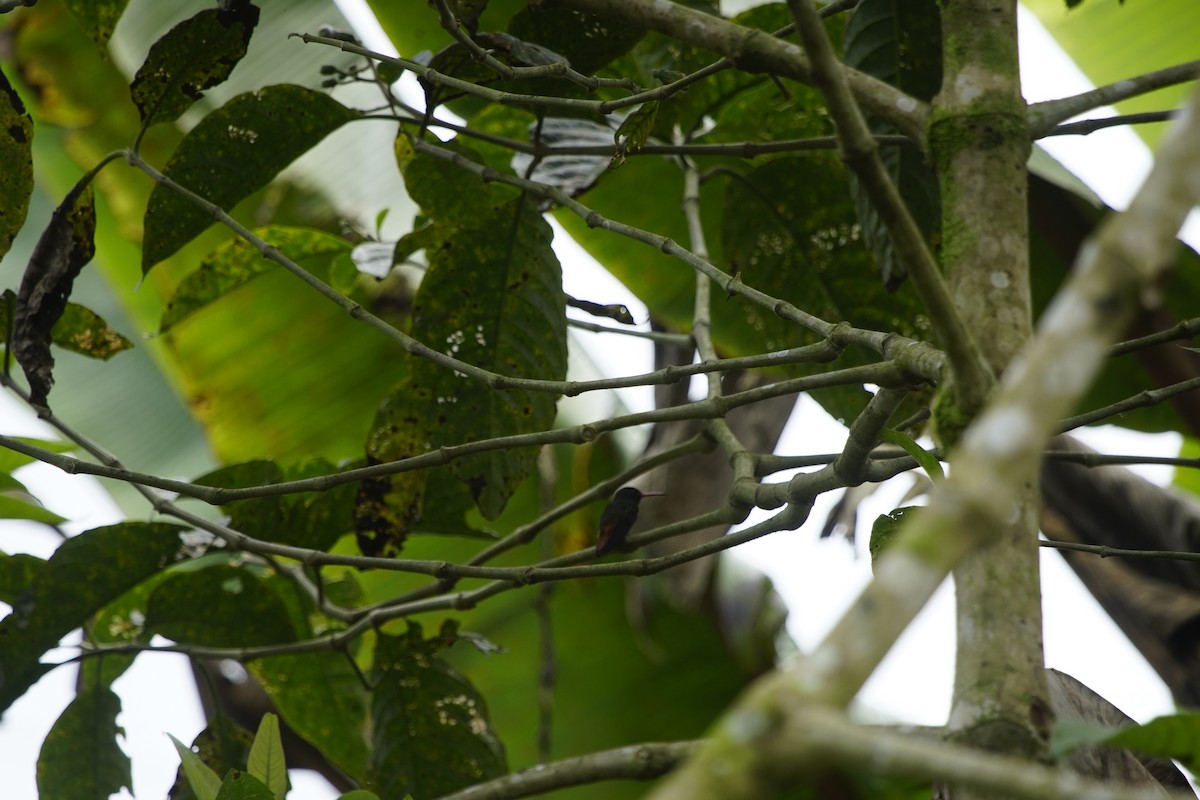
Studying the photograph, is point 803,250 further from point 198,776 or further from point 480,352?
point 198,776

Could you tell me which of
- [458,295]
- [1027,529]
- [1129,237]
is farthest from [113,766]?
[1129,237]

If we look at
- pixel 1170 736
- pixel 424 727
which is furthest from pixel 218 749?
pixel 1170 736

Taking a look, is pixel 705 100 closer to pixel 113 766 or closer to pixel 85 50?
pixel 113 766

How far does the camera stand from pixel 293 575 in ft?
3.90

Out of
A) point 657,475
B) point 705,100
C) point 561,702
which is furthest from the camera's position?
point 561,702

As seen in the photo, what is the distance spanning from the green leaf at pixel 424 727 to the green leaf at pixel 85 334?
1.38 feet

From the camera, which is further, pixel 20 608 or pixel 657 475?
pixel 657 475

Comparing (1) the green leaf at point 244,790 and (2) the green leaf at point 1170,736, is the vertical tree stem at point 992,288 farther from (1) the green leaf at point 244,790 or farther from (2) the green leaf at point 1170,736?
(1) the green leaf at point 244,790

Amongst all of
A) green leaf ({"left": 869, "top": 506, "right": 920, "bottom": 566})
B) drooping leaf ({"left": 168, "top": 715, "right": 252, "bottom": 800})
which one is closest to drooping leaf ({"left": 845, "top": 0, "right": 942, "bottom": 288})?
green leaf ({"left": 869, "top": 506, "right": 920, "bottom": 566})

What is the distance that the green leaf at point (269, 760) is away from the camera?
27.3 inches

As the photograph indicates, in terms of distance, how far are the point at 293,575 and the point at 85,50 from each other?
1.67 m

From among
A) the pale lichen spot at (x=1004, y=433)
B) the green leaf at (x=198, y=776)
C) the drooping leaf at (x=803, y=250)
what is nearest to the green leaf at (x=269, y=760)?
the green leaf at (x=198, y=776)

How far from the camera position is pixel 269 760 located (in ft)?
2.28

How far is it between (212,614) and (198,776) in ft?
1.47
